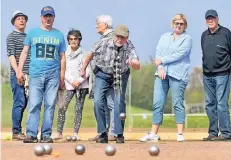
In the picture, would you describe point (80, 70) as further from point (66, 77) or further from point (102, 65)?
point (102, 65)

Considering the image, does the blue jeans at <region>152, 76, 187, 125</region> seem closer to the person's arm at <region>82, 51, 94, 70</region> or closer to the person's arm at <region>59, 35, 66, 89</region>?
the person's arm at <region>82, 51, 94, 70</region>

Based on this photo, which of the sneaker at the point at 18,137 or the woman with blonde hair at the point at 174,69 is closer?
the woman with blonde hair at the point at 174,69

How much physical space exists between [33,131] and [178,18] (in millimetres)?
2432

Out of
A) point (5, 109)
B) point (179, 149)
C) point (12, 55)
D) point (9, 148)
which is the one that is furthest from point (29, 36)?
point (5, 109)

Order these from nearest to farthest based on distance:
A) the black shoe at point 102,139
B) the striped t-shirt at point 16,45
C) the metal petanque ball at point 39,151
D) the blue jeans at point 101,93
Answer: the metal petanque ball at point 39,151
the black shoe at point 102,139
the blue jeans at point 101,93
the striped t-shirt at point 16,45

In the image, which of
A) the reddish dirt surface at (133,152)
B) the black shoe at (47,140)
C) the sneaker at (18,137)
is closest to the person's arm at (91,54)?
the black shoe at (47,140)

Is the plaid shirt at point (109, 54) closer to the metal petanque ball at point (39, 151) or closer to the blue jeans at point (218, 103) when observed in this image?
the blue jeans at point (218, 103)

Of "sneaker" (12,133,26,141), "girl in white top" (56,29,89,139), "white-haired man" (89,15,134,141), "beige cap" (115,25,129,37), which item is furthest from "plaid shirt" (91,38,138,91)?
"sneaker" (12,133,26,141)

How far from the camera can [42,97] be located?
898 centimetres

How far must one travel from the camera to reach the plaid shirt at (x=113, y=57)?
8.86 m

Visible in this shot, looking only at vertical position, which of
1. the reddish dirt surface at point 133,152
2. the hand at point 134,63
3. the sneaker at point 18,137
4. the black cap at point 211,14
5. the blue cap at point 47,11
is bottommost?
the sneaker at point 18,137

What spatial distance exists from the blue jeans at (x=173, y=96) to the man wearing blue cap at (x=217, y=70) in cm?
52

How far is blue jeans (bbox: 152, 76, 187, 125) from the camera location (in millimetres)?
9258

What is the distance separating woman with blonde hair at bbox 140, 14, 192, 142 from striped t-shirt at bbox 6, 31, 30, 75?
1882 millimetres
